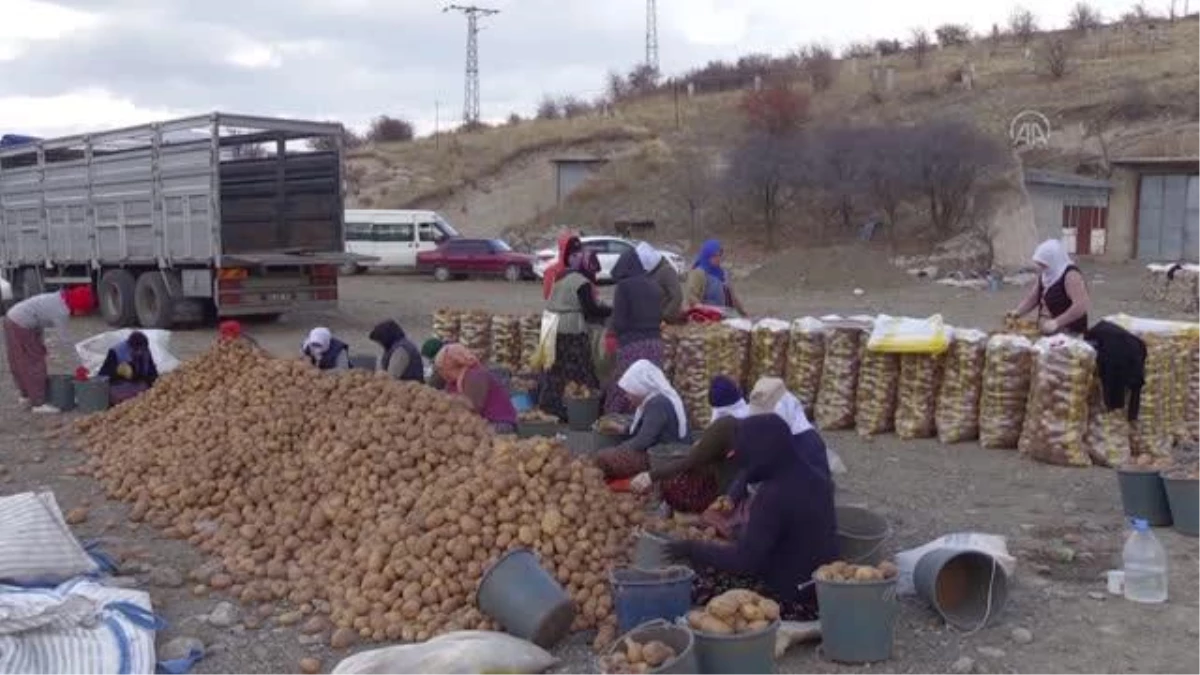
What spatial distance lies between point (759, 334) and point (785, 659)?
17.5 feet

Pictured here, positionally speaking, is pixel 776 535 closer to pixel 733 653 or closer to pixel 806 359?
pixel 733 653

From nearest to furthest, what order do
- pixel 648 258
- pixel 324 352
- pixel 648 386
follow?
pixel 648 386 < pixel 324 352 < pixel 648 258

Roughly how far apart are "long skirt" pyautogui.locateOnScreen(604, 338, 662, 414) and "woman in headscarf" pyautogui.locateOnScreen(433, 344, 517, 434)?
1021 mm

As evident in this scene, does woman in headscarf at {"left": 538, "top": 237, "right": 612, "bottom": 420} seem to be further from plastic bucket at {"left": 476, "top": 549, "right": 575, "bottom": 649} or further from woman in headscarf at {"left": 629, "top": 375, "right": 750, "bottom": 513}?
plastic bucket at {"left": 476, "top": 549, "right": 575, "bottom": 649}

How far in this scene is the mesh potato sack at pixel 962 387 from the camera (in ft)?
29.6

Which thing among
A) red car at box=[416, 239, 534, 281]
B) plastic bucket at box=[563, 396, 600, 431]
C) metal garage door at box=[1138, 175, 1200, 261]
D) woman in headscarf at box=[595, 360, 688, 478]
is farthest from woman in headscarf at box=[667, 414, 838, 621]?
metal garage door at box=[1138, 175, 1200, 261]

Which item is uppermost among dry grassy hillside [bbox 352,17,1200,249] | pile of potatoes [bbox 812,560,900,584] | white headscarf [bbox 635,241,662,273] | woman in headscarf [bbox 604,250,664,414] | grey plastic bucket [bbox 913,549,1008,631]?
dry grassy hillside [bbox 352,17,1200,249]

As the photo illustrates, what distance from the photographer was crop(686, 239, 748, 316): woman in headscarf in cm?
1159

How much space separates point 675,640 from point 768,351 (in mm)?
5908

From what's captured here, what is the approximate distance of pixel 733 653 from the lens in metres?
4.46

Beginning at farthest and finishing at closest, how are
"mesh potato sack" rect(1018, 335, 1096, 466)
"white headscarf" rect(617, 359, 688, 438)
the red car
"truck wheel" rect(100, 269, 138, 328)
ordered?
the red car
"truck wheel" rect(100, 269, 138, 328)
"mesh potato sack" rect(1018, 335, 1096, 466)
"white headscarf" rect(617, 359, 688, 438)

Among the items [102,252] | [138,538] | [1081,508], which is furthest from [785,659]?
[102,252]

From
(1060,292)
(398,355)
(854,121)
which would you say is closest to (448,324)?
A: (398,355)

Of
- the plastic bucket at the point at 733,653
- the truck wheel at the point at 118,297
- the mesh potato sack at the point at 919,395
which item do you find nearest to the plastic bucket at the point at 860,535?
the plastic bucket at the point at 733,653
